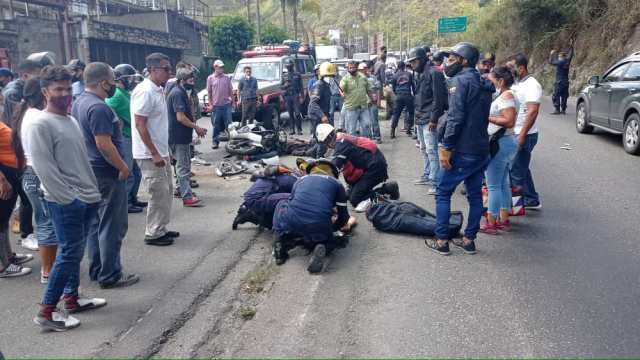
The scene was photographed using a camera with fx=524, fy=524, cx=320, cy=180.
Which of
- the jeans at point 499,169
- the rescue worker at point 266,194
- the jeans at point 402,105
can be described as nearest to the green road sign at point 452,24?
the jeans at point 402,105

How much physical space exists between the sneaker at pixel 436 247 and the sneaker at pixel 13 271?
405 centimetres

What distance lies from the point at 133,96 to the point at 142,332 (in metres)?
2.71

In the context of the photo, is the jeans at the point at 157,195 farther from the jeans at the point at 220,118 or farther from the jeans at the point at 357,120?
the jeans at the point at 220,118

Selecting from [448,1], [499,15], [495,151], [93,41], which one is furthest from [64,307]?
[448,1]

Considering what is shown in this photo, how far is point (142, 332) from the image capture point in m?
3.96

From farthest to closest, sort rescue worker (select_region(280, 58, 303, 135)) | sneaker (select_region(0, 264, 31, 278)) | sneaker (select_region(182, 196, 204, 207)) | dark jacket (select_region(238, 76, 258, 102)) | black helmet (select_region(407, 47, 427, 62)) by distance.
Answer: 1. rescue worker (select_region(280, 58, 303, 135))
2. dark jacket (select_region(238, 76, 258, 102))
3. black helmet (select_region(407, 47, 427, 62))
4. sneaker (select_region(182, 196, 204, 207))
5. sneaker (select_region(0, 264, 31, 278))

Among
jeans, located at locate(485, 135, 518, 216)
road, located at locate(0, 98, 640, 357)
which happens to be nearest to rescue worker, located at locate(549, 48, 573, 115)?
road, located at locate(0, 98, 640, 357)

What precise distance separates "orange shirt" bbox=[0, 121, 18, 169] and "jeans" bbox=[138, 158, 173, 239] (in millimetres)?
1203

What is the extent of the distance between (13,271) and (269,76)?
10650mm

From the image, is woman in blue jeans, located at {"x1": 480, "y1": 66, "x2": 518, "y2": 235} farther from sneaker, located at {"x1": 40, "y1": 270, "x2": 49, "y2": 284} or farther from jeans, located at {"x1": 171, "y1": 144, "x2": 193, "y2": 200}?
sneaker, located at {"x1": 40, "y1": 270, "x2": 49, "y2": 284}

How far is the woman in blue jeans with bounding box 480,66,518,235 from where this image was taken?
5.59 meters

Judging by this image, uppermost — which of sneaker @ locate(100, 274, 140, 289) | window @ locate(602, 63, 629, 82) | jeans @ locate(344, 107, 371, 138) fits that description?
window @ locate(602, 63, 629, 82)

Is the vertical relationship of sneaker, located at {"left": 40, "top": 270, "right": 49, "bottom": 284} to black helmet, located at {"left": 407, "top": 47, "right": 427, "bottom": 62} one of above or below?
below

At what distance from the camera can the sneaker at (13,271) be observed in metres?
5.10
